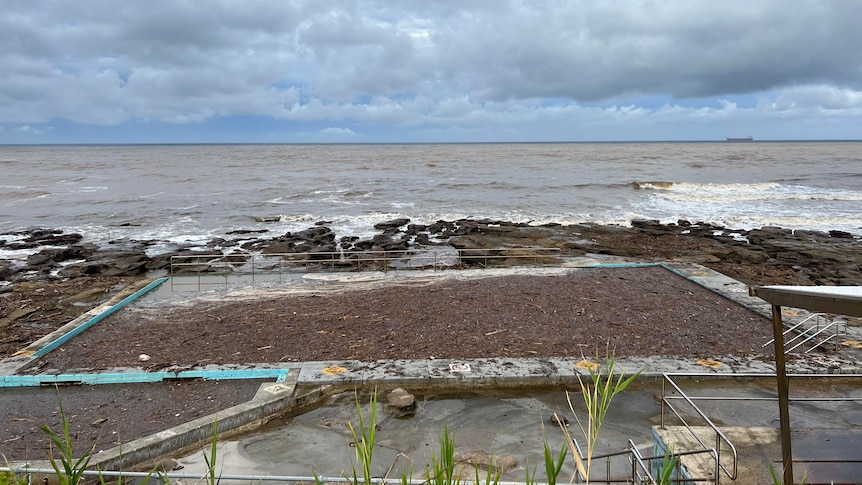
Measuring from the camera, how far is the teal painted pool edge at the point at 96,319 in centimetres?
1078

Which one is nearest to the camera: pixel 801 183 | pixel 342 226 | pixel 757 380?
pixel 757 380

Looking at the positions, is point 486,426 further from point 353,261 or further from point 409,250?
point 409,250

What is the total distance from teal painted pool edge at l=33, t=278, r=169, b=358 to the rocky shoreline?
146cm

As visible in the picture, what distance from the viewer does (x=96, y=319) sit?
12602mm

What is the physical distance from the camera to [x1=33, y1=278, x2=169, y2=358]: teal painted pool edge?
10.8 meters

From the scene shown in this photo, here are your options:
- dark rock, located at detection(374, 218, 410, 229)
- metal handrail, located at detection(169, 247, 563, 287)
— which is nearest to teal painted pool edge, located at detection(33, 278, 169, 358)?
metal handrail, located at detection(169, 247, 563, 287)

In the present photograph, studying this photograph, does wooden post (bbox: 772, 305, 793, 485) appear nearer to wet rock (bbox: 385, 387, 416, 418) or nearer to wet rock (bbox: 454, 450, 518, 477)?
wet rock (bbox: 454, 450, 518, 477)

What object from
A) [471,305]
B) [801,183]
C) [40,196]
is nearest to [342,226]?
[471,305]

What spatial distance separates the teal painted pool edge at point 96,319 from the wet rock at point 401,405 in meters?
6.86

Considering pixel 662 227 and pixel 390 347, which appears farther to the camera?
pixel 662 227

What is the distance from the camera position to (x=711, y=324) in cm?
1183

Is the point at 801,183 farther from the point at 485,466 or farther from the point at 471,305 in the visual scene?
the point at 485,466

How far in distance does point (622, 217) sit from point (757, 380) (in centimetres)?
2513

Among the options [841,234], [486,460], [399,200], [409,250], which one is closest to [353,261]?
[409,250]
